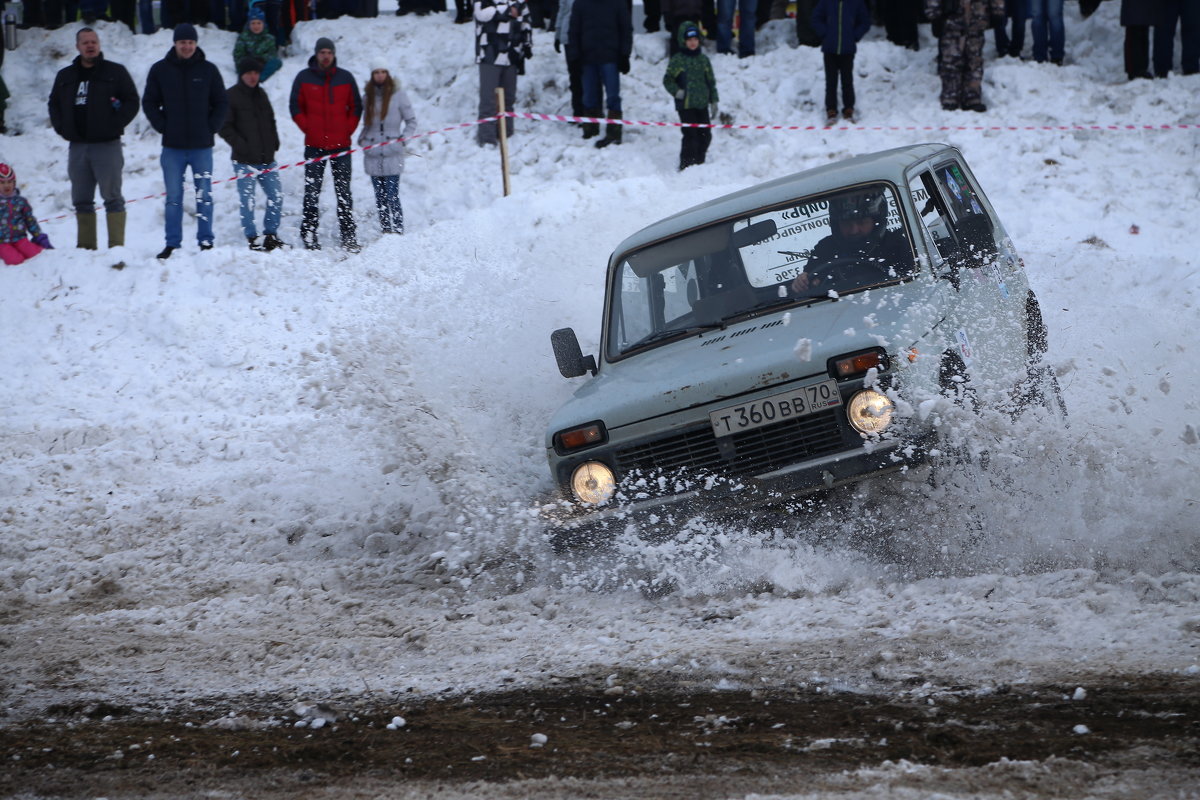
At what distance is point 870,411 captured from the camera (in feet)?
17.1

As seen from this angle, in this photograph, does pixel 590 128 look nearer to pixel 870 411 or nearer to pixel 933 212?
pixel 933 212

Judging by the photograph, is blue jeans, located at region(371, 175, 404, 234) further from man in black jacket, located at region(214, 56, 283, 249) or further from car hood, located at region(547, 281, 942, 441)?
car hood, located at region(547, 281, 942, 441)

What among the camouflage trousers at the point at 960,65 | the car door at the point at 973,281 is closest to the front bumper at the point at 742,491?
the car door at the point at 973,281

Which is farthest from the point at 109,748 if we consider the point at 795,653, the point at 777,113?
the point at 777,113

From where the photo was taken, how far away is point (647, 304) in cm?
654

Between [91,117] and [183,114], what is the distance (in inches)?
31.5

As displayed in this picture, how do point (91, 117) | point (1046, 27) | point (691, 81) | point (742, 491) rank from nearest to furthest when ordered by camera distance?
1. point (742, 491)
2. point (91, 117)
3. point (691, 81)
4. point (1046, 27)

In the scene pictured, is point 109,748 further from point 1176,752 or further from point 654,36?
point 654,36

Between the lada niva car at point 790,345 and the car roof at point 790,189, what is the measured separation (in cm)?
1

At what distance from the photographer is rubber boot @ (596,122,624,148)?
15742mm

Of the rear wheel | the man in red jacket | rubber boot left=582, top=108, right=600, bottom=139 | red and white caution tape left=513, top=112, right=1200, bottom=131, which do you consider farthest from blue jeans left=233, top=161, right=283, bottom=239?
the rear wheel

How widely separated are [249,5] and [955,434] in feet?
51.7

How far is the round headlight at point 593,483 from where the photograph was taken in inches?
221

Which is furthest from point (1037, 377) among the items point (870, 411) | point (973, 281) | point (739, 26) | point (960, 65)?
point (739, 26)
